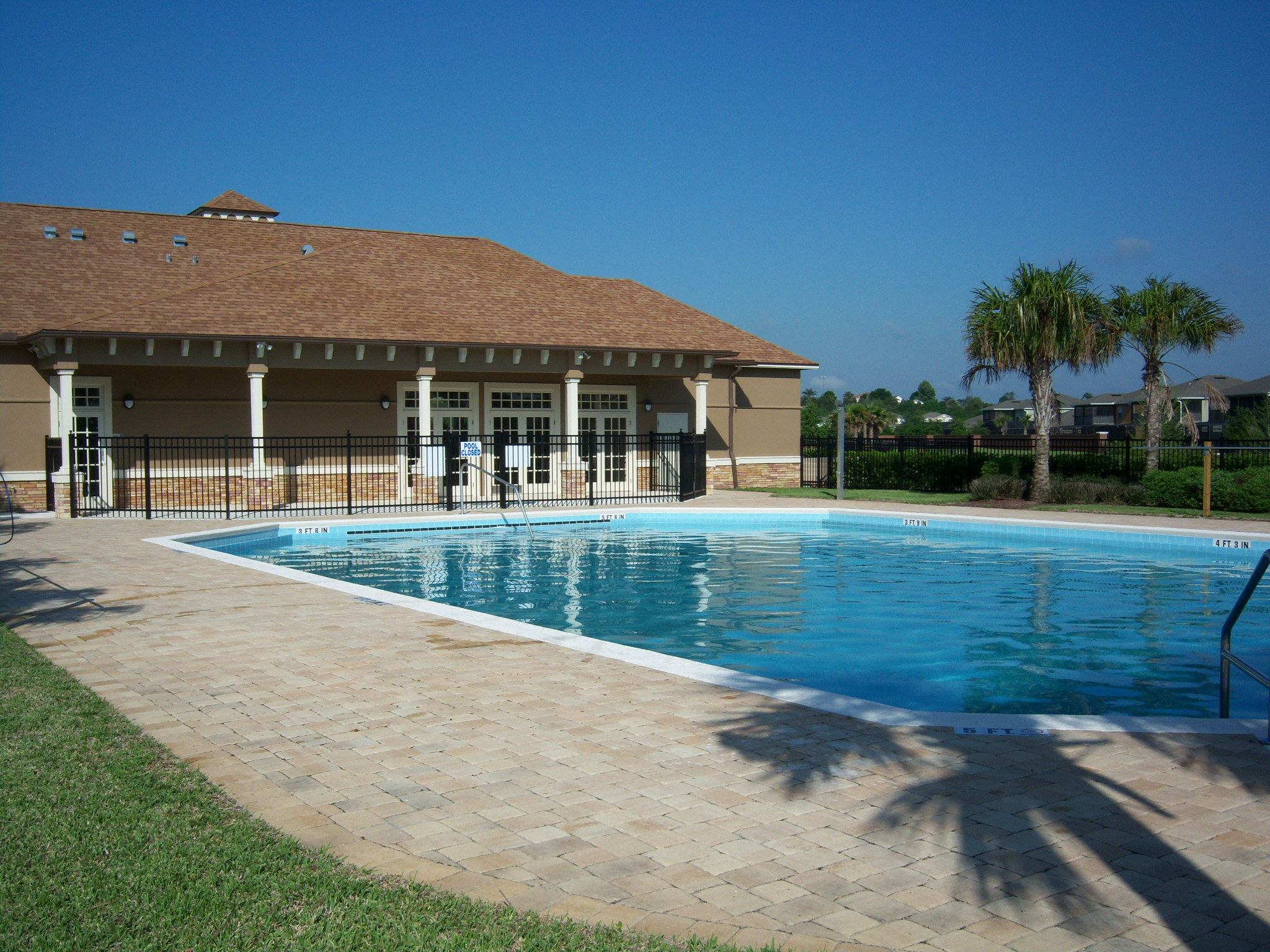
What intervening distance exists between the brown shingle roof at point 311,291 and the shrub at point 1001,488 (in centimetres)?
705

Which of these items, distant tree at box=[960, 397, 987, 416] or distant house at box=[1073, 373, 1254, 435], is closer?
distant house at box=[1073, 373, 1254, 435]

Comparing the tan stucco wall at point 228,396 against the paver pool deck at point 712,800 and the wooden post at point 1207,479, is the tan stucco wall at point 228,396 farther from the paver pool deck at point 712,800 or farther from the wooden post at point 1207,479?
the paver pool deck at point 712,800

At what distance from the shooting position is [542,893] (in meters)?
3.77

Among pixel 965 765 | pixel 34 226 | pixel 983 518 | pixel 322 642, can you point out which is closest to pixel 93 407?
pixel 34 226

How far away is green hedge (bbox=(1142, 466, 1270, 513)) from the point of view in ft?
63.8

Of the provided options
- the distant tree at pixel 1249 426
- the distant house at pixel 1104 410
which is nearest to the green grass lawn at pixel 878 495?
the distant tree at pixel 1249 426

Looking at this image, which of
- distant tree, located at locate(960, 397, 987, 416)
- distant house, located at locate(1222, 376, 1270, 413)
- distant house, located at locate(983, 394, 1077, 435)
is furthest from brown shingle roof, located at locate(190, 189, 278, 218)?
distant tree, located at locate(960, 397, 987, 416)

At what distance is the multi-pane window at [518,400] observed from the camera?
2633 cm

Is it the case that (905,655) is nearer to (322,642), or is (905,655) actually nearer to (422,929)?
(322,642)

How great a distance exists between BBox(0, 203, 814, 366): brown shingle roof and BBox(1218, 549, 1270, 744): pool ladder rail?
1860 centimetres

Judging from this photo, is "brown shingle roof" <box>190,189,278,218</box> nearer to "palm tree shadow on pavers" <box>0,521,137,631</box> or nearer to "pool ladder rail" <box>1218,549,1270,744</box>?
"palm tree shadow on pavers" <box>0,521,137,631</box>

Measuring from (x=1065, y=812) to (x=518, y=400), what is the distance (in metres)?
22.9

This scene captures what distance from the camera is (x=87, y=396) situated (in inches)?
886

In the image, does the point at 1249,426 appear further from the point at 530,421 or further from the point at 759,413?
the point at 530,421
